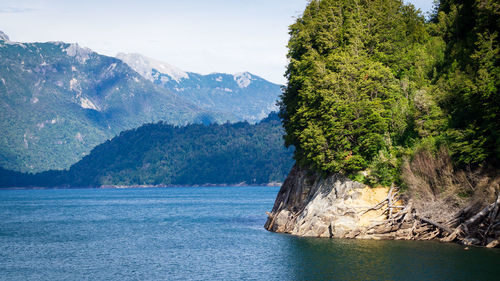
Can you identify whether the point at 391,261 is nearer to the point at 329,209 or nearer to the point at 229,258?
the point at 329,209

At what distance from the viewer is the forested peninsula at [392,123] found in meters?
52.8

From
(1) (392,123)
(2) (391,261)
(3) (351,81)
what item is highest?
Result: (3) (351,81)

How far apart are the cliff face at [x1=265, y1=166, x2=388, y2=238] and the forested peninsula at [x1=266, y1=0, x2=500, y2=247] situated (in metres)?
0.13

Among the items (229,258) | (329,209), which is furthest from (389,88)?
(229,258)

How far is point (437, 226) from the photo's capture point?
2192 inches

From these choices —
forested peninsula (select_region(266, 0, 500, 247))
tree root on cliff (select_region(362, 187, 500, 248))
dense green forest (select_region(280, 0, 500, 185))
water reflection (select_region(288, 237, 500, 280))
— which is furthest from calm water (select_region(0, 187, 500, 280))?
dense green forest (select_region(280, 0, 500, 185))

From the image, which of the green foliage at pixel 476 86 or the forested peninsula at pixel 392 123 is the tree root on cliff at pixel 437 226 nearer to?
the forested peninsula at pixel 392 123

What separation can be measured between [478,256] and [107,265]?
33.9 meters

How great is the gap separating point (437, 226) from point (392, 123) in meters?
14.5

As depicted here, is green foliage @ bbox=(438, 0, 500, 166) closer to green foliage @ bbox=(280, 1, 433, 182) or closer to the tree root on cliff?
the tree root on cliff

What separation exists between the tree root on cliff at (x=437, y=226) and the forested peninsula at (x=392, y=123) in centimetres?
11

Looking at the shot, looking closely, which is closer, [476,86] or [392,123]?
[476,86]

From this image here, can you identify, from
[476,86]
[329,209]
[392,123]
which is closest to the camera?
[476,86]

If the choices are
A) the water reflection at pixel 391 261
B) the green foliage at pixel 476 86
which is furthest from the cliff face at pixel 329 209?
the green foliage at pixel 476 86
